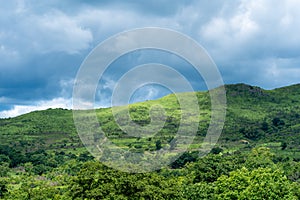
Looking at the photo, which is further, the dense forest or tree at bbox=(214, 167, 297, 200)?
tree at bbox=(214, 167, 297, 200)

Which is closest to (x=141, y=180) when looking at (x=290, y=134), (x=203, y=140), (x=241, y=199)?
(x=241, y=199)

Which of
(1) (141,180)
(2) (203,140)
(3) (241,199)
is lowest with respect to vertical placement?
(3) (241,199)

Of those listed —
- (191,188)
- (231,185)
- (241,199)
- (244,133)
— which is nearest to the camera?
(241,199)

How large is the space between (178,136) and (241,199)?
125 meters

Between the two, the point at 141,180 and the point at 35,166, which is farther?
the point at 35,166

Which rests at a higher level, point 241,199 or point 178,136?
point 178,136

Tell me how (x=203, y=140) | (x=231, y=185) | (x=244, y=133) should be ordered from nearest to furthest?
1. (x=231, y=185)
2. (x=203, y=140)
3. (x=244, y=133)

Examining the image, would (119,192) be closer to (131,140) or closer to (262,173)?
(262,173)

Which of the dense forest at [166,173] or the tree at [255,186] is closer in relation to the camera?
the dense forest at [166,173]

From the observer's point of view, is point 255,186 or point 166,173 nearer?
point 255,186

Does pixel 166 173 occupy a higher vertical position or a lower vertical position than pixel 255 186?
higher

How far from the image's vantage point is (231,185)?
55.9m

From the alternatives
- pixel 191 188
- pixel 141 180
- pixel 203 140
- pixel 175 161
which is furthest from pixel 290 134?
pixel 141 180

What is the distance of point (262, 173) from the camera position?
5538cm
